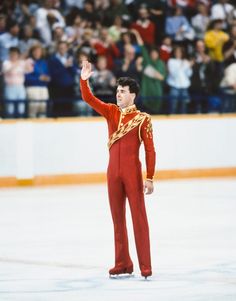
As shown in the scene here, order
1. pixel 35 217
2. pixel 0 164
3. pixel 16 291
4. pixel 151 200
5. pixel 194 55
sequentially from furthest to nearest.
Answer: pixel 194 55, pixel 0 164, pixel 151 200, pixel 35 217, pixel 16 291

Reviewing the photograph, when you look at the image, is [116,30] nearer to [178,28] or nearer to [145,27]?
[145,27]

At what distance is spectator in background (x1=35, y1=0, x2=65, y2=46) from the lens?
19.2m

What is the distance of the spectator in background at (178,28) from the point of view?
21609 millimetres

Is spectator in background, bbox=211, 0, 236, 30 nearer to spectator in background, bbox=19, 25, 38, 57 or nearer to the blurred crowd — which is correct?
the blurred crowd

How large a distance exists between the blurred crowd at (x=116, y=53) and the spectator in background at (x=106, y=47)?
17 mm

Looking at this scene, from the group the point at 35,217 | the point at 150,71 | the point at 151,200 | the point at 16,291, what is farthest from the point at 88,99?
the point at 150,71

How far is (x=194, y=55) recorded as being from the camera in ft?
69.8

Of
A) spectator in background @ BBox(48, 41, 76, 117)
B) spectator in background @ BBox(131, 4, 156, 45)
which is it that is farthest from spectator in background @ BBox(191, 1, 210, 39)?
spectator in background @ BBox(48, 41, 76, 117)

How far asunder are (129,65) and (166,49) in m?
1.61

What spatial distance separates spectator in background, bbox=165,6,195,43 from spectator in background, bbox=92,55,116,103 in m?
2.94

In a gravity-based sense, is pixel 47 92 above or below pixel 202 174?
above

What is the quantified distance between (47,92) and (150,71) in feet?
6.95

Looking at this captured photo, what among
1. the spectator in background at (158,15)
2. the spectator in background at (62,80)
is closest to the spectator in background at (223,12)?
the spectator in background at (158,15)

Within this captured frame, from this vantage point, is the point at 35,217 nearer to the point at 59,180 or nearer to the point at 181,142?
the point at 59,180
